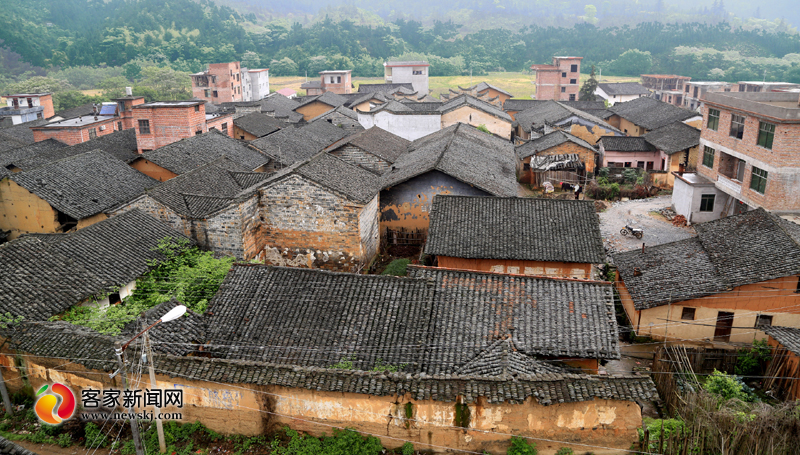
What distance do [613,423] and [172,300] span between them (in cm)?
1077

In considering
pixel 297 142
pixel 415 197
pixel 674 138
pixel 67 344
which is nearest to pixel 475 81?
pixel 674 138

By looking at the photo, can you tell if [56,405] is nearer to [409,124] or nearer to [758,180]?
[758,180]

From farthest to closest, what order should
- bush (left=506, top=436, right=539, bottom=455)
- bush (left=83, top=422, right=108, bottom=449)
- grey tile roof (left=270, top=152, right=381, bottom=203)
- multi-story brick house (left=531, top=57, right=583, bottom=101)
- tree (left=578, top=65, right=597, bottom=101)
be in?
multi-story brick house (left=531, top=57, right=583, bottom=101), tree (left=578, top=65, right=597, bottom=101), grey tile roof (left=270, top=152, right=381, bottom=203), bush (left=83, top=422, right=108, bottom=449), bush (left=506, top=436, right=539, bottom=455)

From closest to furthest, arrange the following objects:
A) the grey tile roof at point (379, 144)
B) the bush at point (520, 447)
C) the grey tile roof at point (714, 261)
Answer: the bush at point (520, 447) → the grey tile roof at point (714, 261) → the grey tile roof at point (379, 144)

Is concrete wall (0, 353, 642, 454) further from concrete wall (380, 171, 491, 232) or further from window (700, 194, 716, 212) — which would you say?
window (700, 194, 716, 212)

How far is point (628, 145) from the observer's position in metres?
37.8

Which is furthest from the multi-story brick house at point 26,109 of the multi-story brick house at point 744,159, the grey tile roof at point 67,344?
the multi-story brick house at point 744,159

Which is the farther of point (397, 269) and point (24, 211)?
point (24, 211)

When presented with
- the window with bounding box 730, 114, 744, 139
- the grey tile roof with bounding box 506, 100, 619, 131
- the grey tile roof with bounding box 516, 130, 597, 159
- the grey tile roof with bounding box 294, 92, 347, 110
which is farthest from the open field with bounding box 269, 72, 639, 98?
the window with bounding box 730, 114, 744, 139

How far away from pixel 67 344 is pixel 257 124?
3274cm

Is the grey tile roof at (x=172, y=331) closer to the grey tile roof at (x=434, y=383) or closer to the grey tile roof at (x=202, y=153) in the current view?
the grey tile roof at (x=434, y=383)

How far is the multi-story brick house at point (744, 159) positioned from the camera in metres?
22.2

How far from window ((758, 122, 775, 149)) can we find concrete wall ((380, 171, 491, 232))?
41.0ft

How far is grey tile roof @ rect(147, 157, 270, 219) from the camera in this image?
780 inches
